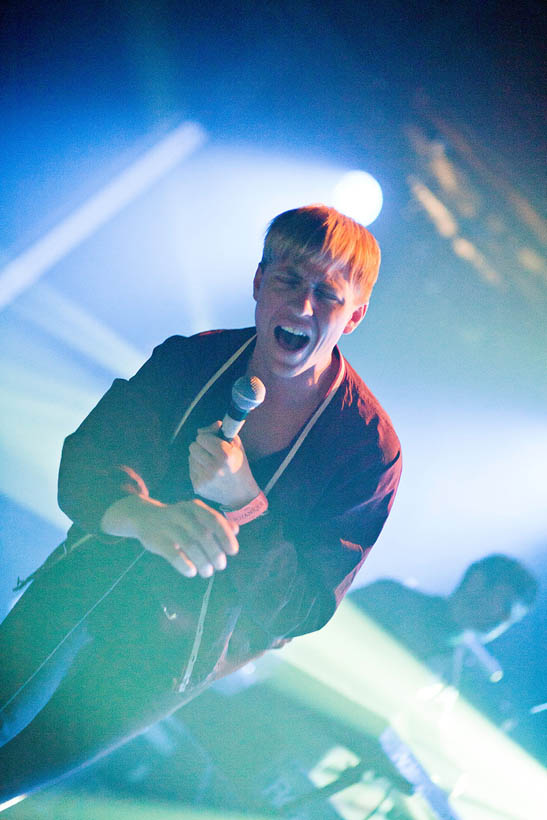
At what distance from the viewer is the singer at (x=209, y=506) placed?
1022mm

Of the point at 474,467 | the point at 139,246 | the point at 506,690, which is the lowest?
the point at 506,690

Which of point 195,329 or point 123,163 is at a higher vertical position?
point 123,163

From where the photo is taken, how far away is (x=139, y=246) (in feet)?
8.65

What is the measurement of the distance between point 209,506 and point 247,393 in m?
0.26

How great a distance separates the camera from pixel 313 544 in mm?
1164

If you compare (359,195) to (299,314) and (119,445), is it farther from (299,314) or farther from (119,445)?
(119,445)

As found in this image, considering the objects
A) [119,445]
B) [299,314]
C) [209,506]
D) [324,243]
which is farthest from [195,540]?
[324,243]

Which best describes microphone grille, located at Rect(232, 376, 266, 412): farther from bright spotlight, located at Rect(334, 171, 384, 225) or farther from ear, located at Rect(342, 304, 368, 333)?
bright spotlight, located at Rect(334, 171, 384, 225)

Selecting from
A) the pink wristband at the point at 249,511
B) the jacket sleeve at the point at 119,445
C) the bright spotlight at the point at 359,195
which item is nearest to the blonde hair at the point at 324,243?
the jacket sleeve at the point at 119,445

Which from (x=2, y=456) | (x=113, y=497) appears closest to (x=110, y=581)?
(x=113, y=497)

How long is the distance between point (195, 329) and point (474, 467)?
6.73 feet

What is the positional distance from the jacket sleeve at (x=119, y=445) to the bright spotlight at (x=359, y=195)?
2.02 m

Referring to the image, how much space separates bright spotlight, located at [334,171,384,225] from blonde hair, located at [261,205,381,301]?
69.3 inches

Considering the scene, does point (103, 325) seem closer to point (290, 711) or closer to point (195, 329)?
point (195, 329)
